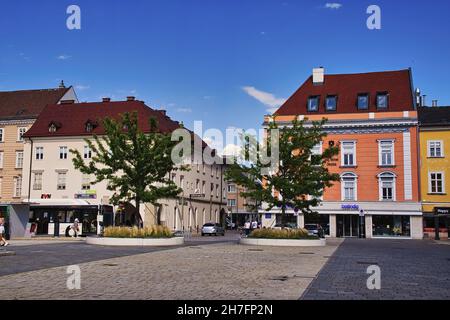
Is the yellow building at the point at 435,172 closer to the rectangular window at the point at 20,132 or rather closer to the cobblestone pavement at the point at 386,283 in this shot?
the cobblestone pavement at the point at 386,283

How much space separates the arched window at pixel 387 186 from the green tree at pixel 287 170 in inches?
708

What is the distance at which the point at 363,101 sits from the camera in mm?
51875

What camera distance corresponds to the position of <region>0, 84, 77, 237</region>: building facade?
5956cm

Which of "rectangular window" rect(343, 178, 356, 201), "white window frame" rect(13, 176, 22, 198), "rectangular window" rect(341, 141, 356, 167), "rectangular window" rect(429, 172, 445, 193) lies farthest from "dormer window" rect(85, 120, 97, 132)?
→ "rectangular window" rect(429, 172, 445, 193)

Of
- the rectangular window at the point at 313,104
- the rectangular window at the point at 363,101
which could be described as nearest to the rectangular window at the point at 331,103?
the rectangular window at the point at 313,104

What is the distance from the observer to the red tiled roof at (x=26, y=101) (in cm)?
6238

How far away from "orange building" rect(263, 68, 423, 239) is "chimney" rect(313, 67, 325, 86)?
345 centimetres

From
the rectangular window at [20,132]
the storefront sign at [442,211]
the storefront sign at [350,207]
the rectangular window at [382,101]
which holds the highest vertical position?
the rectangular window at [382,101]

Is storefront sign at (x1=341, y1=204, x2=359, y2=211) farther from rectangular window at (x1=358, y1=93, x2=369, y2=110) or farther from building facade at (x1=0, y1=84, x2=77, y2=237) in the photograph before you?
building facade at (x1=0, y1=84, x2=77, y2=237)

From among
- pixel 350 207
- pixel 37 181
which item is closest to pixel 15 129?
pixel 37 181

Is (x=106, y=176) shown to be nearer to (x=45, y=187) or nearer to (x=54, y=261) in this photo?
(x=54, y=261)

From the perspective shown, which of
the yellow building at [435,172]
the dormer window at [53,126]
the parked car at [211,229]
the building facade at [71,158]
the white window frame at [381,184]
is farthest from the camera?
the dormer window at [53,126]
